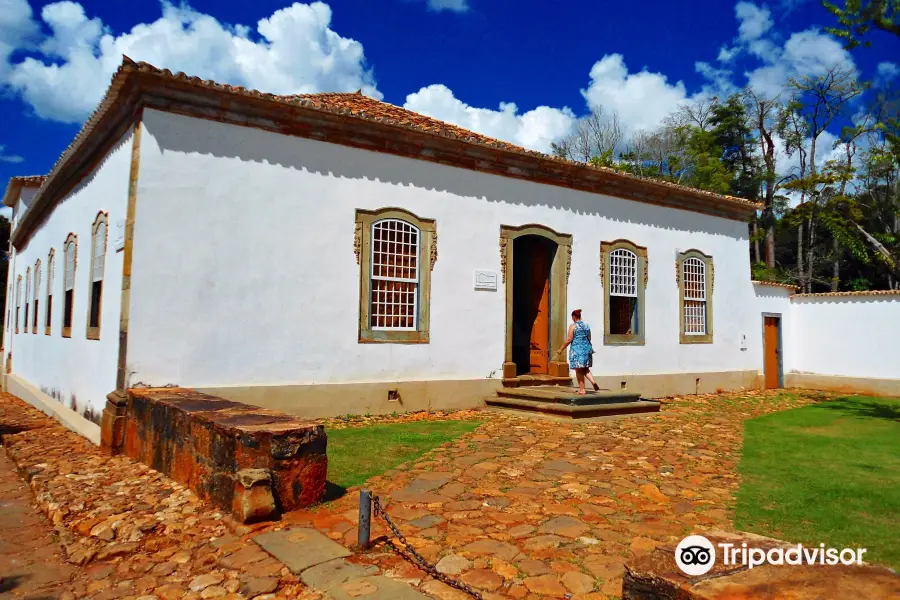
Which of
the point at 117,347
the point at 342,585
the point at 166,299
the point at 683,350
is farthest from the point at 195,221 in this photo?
the point at 683,350

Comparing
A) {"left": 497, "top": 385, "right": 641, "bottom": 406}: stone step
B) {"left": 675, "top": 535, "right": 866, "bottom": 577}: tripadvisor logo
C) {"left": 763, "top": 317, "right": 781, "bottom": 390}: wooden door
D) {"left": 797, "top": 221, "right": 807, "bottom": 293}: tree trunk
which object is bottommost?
{"left": 497, "top": 385, "right": 641, "bottom": 406}: stone step

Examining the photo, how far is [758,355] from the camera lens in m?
14.6

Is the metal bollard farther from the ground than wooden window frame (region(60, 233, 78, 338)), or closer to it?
closer to it

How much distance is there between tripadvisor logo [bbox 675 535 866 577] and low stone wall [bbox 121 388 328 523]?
271cm

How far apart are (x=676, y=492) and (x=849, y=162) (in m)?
22.9

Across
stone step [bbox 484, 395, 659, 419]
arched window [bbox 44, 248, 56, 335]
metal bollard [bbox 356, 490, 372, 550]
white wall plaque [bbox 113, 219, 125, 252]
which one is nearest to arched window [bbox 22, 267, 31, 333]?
arched window [bbox 44, 248, 56, 335]

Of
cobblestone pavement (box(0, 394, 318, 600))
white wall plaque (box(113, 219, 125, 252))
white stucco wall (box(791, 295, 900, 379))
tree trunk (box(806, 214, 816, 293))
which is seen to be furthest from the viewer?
tree trunk (box(806, 214, 816, 293))

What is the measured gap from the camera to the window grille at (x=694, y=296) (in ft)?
43.8

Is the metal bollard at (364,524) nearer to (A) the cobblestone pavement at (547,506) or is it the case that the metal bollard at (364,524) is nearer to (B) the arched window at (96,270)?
(A) the cobblestone pavement at (547,506)

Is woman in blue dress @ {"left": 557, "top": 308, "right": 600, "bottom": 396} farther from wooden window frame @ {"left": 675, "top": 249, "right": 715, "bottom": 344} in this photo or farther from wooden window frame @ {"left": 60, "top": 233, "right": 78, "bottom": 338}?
wooden window frame @ {"left": 60, "top": 233, "right": 78, "bottom": 338}

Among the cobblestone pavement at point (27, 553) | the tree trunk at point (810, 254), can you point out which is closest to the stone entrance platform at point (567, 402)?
the cobblestone pavement at point (27, 553)

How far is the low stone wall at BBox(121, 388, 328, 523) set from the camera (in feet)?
13.5

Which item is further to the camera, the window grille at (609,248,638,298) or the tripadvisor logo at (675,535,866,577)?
the window grille at (609,248,638,298)

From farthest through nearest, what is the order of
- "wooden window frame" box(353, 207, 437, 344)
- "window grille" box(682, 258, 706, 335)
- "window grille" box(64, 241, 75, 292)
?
"window grille" box(682, 258, 706, 335) < "window grille" box(64, 241, 75, 292) < "wooden window frame" box(353, 207, 437, 344)
